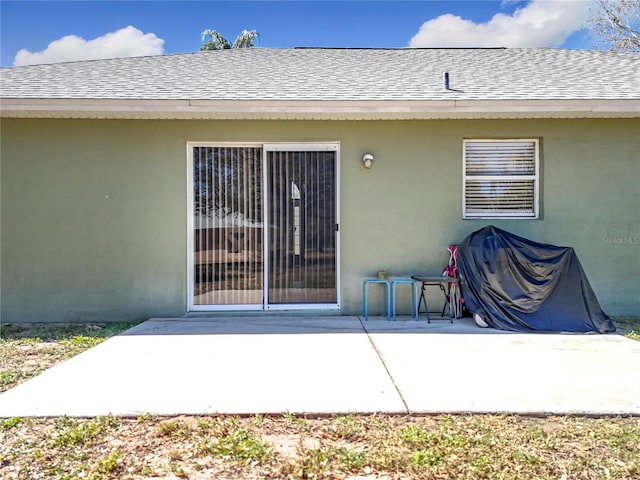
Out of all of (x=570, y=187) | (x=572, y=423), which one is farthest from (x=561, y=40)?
(x=572, y=423)

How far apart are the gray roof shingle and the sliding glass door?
0.90 meters

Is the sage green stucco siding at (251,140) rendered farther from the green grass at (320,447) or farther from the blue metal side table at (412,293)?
the green grass at (320,447)

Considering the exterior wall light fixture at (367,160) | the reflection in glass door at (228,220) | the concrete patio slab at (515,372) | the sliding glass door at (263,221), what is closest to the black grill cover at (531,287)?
the concrete patio slab at (515,372)

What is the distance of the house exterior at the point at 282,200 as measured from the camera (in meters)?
5.79

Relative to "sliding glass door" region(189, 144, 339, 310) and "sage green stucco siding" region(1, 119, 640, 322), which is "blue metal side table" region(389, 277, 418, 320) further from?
"sliding glass door" region(189, 144, 339, 310)

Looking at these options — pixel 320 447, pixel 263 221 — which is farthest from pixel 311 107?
pixel 320 447

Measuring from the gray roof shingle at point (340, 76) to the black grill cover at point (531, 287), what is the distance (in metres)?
2.00

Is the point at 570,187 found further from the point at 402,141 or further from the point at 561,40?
the point at 561,40

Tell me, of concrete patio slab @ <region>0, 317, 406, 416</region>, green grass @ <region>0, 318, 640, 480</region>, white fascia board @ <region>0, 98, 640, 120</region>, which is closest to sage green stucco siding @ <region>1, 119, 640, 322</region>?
white fascia board @ <region>0, 98, 640, 120</region>

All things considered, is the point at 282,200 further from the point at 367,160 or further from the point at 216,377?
the point at 216,377

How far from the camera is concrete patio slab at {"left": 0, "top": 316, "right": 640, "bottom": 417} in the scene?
2.95m

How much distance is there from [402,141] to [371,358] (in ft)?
10.7

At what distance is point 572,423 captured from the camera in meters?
2.72

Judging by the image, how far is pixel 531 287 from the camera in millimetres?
5227
